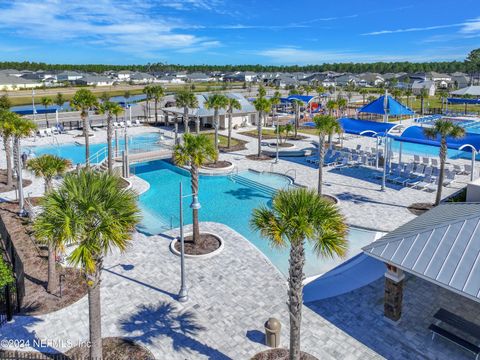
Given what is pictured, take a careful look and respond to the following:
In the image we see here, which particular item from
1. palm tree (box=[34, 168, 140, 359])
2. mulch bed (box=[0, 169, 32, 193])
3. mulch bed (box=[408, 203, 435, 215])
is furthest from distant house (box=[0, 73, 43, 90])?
palm tree (box=[34, 168, 140, 359])

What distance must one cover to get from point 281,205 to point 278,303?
197 inches

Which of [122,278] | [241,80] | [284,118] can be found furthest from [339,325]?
[241,80]

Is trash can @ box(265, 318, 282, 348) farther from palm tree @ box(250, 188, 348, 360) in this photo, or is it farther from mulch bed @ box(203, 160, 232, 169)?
mulch bed @ box(203, 160, 232, 169)

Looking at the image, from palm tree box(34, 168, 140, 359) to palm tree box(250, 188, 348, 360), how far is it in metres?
3.12

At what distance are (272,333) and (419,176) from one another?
19.9 metres

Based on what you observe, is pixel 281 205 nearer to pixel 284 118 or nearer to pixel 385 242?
pixel 385 242

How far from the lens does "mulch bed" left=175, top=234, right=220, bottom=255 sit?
630 inches

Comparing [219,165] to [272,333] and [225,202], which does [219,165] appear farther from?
[272,333]

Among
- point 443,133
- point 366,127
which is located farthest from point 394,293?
point 366,127

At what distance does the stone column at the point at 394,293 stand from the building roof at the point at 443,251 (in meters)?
0.83

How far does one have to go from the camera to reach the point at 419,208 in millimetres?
20750

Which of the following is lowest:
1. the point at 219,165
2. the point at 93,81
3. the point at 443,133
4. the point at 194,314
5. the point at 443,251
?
the point at 194,314

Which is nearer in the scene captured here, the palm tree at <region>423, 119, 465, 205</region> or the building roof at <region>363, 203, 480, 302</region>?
the building roof at <region>363, 203, 480, 302</region>

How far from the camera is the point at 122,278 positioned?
1399cm
